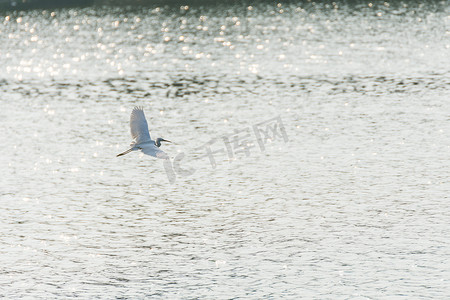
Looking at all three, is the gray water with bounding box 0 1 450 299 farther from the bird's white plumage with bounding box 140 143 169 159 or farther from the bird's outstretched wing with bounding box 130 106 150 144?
the bird's outstretched wing with bounding box 130 106 150 144

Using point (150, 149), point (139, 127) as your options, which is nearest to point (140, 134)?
point (139, 127)

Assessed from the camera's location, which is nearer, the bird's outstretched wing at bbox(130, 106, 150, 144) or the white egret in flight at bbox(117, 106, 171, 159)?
the white egret in flight at bbox(117, 106, 171, 159)

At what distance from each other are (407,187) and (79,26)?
57.9m

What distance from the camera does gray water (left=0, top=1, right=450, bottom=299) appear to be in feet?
77.0

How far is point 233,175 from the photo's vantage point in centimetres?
3241

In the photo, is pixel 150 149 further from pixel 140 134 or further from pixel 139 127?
pixel 139 127

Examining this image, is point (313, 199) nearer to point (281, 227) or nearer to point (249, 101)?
point (281, 227)

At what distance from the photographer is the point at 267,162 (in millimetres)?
33906

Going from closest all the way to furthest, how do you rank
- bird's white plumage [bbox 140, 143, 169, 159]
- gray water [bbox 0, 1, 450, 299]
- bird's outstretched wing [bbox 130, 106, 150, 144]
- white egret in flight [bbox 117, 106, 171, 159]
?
gray water [bbox 0, 1, 450, 299]
bird's white plumage [bbox 140, 143, 169, 159]
white egret in flight [bbox 117, 106, 171, 159]
bird's outstretched wing [bbox 130, 106, 150, 144]

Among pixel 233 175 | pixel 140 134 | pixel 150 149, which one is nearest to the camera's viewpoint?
pixel 150 149

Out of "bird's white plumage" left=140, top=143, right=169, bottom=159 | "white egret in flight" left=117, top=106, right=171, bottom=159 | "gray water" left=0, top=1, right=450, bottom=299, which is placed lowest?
"gray water" left=0, top=1, right=450, bottom=299

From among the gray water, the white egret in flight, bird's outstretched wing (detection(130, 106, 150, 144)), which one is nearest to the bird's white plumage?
the white egret in flight

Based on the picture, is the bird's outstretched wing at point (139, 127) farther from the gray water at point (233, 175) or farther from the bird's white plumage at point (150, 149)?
the gray water at point (233, 175)

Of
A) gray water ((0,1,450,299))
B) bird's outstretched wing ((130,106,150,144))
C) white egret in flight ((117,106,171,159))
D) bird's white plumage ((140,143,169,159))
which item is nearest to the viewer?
gray water ((0,1,450,299))
